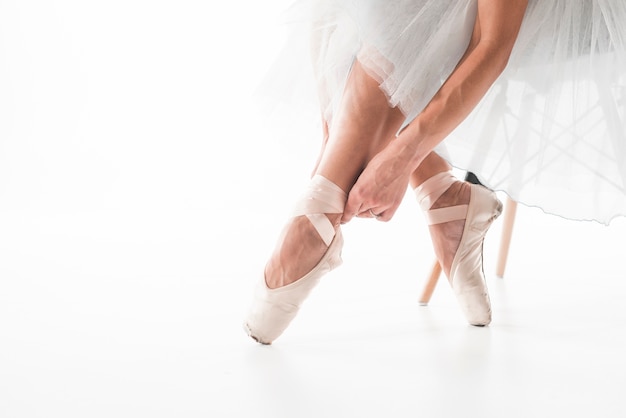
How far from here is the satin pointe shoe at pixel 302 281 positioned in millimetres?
878

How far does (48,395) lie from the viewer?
716mm

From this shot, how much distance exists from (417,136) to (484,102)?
0.22 meters

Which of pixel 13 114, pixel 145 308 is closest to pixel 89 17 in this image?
pixel 13 114

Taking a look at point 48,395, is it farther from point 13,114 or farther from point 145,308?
point 13,114

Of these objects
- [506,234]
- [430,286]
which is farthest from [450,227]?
[506,234]

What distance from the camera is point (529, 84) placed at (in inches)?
39.4

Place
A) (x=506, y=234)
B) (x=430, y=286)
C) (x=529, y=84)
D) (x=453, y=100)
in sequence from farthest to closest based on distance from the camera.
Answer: (x=506, y=234) → (x=430, y=286) → (x=529, y=84) → (x=453, y=100)

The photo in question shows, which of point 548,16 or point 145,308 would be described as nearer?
point 548,16

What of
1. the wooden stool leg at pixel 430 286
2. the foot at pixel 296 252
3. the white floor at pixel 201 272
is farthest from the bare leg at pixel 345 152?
the wooden stool leg at pixel 430 286

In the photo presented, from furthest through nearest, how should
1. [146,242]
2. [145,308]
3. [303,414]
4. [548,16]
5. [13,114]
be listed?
[13,114]
[146,242]
[145,308]
[548,16]
[303,414]

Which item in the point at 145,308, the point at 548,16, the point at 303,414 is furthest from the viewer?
the point at 145,308

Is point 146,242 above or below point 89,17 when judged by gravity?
below

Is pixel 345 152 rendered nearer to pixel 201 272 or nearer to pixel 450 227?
pixel 450 227

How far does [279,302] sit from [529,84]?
467 millimetres
